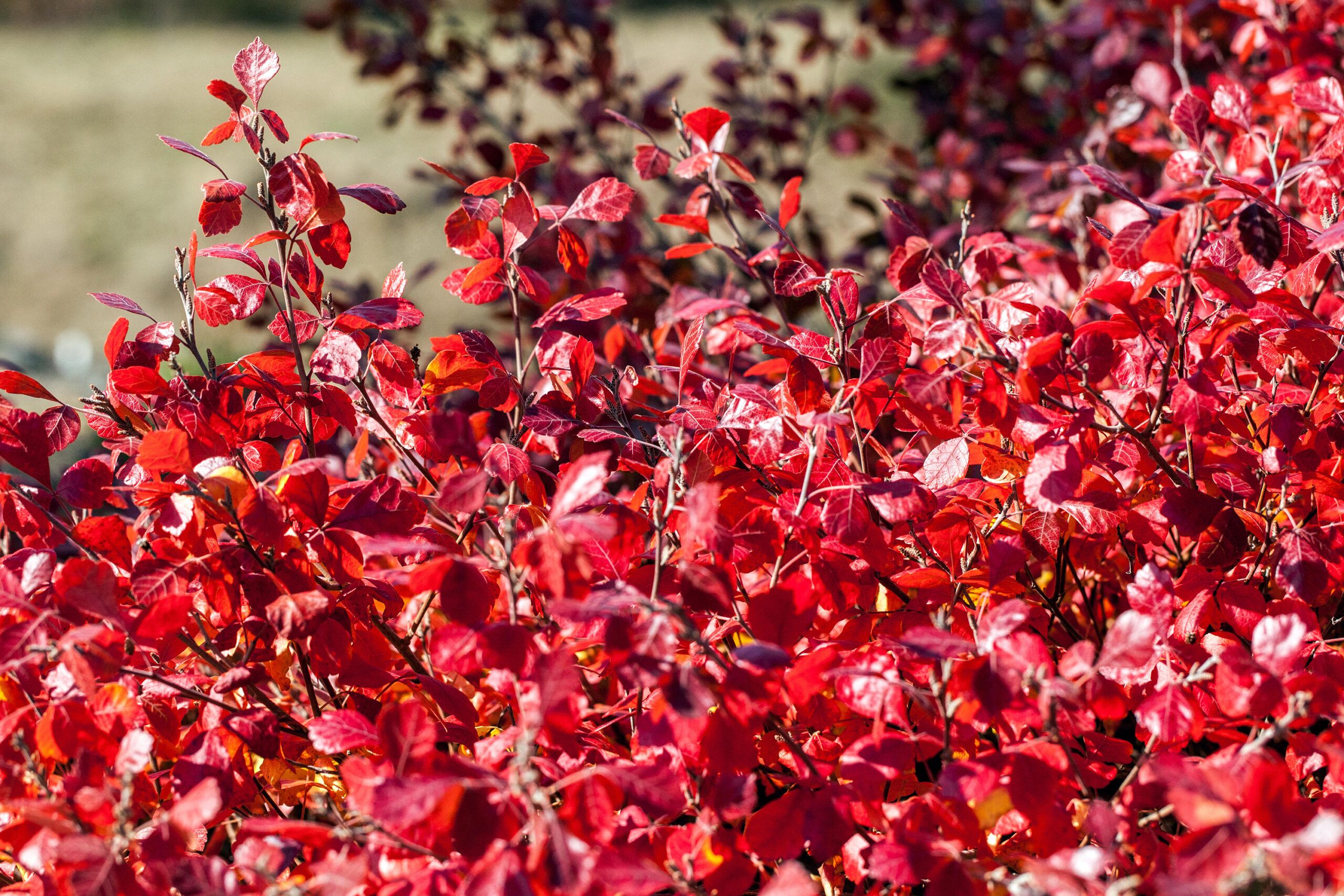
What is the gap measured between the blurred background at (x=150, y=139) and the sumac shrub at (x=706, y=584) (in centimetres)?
434

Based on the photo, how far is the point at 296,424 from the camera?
1479 mm

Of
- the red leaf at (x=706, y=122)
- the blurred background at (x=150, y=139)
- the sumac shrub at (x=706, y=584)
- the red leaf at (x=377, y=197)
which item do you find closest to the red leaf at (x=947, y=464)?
the sumac shrub at (x=706, y=584)

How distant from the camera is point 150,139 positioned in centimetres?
1075

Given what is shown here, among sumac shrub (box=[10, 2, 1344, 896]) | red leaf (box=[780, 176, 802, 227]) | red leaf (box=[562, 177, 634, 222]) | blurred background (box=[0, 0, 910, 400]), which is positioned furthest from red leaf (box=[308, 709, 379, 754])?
blurred background (box=[0, 0, 910, 400])

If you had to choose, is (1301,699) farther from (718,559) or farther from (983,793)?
(718,559)

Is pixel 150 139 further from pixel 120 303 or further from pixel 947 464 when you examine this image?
pixel 947 464

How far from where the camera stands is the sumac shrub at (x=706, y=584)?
0.97 meters

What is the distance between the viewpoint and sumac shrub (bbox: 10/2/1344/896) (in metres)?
0.97

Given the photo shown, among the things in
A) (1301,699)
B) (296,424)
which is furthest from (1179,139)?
(296,424)

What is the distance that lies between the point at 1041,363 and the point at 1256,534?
51cm

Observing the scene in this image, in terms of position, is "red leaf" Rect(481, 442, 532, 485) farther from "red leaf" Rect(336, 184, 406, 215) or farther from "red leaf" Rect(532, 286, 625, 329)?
"red leaf" Rect(336, 184, 406, 215)

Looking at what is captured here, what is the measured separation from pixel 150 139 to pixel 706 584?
1166 centimetres

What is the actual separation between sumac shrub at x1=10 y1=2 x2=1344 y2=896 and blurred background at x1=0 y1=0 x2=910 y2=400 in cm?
434

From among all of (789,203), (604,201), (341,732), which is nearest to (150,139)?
(789,203)
